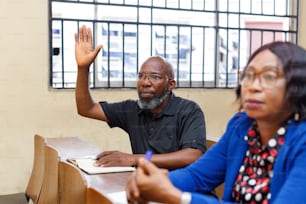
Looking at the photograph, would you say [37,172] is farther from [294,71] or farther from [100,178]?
[294,71]

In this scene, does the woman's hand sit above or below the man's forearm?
above

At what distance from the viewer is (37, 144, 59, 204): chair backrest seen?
1.91m

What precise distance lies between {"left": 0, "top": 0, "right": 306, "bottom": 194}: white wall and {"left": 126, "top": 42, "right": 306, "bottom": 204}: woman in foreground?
2131 mm

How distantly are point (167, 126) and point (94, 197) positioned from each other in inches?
30.6

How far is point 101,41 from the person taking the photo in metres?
3.40

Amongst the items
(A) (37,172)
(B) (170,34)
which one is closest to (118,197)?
(A) (37,172)

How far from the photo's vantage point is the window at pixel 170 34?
130 inches

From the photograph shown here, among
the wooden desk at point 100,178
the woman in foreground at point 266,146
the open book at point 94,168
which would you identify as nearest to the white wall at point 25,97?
the wooden desk at point 100,178

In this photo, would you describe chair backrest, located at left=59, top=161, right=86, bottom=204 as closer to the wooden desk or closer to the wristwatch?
the wooden desk

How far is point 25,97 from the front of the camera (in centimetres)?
314

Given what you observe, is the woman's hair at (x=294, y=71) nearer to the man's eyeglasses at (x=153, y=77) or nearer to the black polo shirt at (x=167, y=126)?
the black polo shirt at (x=167, y=126)

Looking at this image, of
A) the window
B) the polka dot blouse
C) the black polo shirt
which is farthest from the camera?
the window

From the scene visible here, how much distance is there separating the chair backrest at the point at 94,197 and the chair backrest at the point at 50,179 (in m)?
0.46

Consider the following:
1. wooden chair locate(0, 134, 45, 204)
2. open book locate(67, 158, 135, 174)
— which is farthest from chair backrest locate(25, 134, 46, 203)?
open book locate(67, 158, 135, 174)
